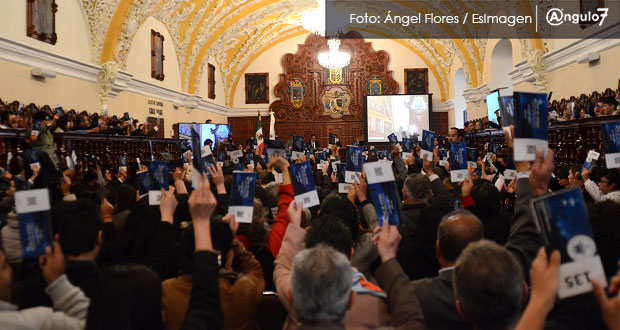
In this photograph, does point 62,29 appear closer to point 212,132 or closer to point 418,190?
point 212,132

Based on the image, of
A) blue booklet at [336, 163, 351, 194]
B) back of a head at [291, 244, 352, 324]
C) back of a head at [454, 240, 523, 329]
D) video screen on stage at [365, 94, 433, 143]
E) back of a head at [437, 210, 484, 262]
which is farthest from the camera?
video screen on stage at [365, 94, 433, 143]

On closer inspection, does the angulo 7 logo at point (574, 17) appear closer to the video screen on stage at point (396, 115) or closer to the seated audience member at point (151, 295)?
the video screen on stage at point (396, 115)

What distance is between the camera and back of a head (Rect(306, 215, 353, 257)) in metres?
2.46

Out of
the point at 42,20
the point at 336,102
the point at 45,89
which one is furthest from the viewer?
the point at 336,102

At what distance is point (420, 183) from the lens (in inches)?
163

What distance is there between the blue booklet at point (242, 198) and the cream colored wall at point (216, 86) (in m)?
18.9

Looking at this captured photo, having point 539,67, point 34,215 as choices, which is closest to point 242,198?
point 34,215

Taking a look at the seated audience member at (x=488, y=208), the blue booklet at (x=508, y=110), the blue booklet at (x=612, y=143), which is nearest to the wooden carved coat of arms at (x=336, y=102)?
the blue booklet at (x=612, y=143)

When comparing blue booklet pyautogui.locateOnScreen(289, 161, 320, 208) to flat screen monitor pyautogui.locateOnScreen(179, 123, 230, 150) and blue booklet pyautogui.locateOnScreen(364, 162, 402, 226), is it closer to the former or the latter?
blue booklet pyautogui.locateOnScreen(364, 162, 402, 226)

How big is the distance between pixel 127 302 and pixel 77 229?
19.6 inches

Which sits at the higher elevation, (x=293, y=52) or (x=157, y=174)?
(x=293, y=52)

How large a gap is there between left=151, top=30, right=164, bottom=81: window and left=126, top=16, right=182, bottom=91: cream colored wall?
166mm

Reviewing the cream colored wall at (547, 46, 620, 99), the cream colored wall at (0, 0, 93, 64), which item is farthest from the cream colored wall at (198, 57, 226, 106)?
the cream colored wall at (547, 46, 620, 99)

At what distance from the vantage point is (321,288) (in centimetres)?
186
